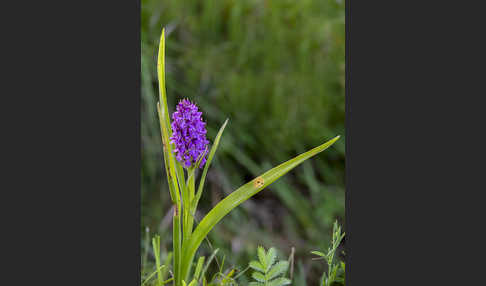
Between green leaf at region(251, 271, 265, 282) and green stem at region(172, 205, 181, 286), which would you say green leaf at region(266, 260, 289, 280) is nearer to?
green leaf at region(251, 271, 265, 282)

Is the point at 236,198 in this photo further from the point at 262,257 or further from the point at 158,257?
the point at 158,257

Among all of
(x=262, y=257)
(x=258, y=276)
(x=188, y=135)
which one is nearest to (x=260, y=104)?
(x=188, y=135)

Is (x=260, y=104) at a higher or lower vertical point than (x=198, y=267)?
higher

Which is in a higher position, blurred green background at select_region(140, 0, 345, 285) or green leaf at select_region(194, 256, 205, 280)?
blurred green background at select_region(140, 0, 345, 285)

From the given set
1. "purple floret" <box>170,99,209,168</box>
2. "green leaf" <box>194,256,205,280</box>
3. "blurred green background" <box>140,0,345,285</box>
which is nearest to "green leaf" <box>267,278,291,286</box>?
"blurred green background" <box>140,0,345,285</box>

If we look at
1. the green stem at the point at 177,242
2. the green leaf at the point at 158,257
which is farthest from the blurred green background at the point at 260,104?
the green stem at the point at 177,242

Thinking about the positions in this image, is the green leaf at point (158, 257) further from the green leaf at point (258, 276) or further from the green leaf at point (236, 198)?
the green leaf at point (258, 276)
